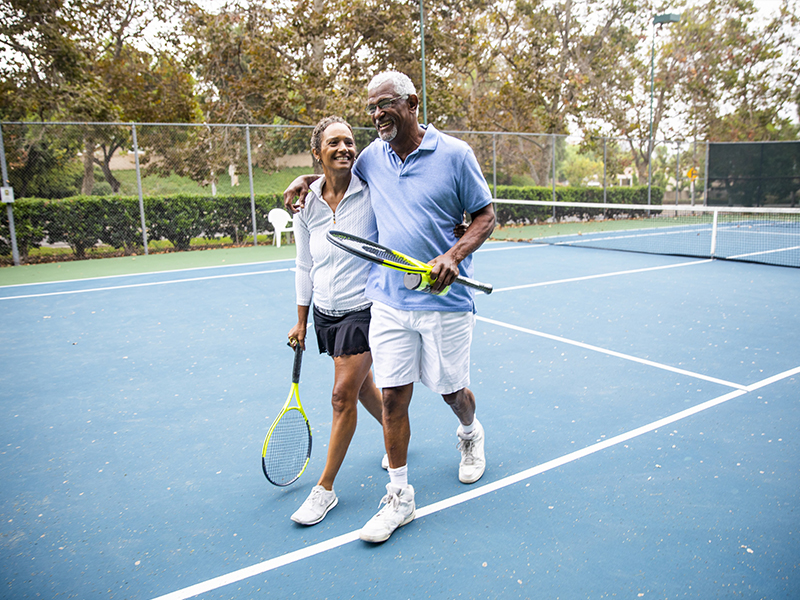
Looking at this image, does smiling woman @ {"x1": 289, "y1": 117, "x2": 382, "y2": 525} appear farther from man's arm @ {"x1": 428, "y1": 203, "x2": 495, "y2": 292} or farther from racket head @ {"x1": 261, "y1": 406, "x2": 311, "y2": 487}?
man's arm @ {"x1": 428, "y1": 203, "x2": 495, "y2": 292}

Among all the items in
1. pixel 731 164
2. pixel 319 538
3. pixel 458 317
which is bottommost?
pixel 319 538

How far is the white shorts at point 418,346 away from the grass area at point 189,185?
1293 cm

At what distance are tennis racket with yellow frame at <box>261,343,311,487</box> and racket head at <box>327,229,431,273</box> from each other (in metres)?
0.76

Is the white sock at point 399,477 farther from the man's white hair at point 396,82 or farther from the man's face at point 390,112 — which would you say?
the man's white hair at point 396,82

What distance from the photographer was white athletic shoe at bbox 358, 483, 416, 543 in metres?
2.75

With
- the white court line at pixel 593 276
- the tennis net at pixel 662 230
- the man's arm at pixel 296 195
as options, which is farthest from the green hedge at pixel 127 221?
the man's arm at pixel 296 195

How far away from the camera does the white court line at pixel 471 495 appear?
2.52m

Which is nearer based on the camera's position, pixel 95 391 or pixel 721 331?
pixel 95 391

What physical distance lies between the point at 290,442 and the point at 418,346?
3.38 ft

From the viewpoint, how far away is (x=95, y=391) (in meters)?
4.93

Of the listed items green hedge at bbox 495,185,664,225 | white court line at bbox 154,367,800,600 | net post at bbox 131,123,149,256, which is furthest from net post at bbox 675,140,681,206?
white court line at bbox 154,367,800,600

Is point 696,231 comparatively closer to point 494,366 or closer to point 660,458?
point 494,366

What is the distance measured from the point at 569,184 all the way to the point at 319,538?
76.7 ft

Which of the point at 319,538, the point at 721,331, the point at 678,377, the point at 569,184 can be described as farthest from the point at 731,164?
the point at 319,538
